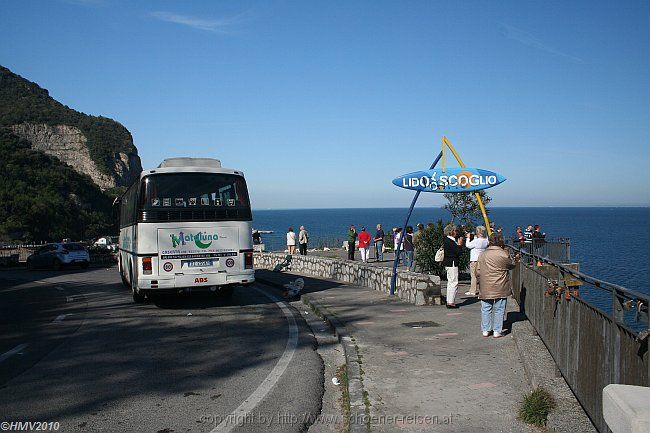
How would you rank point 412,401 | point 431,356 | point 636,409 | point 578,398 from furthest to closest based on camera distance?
point 431,356, point 412,401, point 578,398, point 636,409

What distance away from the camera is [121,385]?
7.37 metres

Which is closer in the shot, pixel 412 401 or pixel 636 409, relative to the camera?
pixel 636 409

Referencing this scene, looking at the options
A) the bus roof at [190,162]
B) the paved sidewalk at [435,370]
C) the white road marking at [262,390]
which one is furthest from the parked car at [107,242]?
the white road marking at [262,390]

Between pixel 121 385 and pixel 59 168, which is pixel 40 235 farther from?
pixel 121 385

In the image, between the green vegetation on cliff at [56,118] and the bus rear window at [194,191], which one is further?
the green vegetation on cliff at [56,118]

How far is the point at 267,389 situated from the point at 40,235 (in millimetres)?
65548

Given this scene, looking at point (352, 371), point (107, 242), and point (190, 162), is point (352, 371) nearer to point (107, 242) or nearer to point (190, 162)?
point (190, 162)

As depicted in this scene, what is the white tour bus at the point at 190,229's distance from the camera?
13.4m

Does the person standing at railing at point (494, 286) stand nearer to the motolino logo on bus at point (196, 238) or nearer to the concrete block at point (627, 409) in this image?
the concrete block at point (627, 409)

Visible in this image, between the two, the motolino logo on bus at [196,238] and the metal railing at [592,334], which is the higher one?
the motolino logo on bus at [196,238]

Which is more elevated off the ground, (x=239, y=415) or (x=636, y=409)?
(x=636, y=409)

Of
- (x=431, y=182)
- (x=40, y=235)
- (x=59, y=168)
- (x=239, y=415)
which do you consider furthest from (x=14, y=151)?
(x=239, y=415)

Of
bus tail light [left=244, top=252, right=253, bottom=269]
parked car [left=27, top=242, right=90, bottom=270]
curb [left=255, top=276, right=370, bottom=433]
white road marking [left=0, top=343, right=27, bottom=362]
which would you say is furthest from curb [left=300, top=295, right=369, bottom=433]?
parked car [left=27, top=242, right=90, bottom=270]

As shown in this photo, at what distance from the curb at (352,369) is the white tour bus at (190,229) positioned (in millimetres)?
2419
